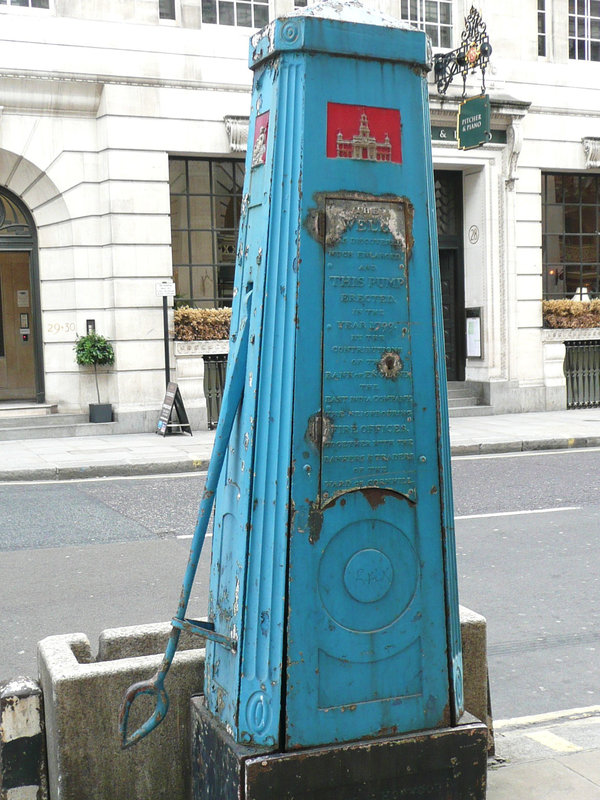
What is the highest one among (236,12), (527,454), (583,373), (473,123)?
(236,12)

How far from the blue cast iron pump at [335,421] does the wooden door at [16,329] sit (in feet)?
48.8

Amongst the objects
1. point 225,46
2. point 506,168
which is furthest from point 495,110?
point 225,46

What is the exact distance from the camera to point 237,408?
2.88 metres

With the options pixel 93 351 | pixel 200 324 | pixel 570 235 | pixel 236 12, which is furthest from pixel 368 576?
pixel 570 235

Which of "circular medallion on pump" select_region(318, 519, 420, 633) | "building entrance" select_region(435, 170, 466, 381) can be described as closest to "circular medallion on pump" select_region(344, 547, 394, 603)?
"circular medallion on pump" select_region(318, 519, 420, 633)

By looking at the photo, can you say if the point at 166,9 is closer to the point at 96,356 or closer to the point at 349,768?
the point at 96,356

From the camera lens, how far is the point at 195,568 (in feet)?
9.01

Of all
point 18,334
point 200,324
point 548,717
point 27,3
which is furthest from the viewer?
point 18,334

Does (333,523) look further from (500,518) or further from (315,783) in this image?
(500,518)

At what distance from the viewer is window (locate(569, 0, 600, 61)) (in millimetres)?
18844

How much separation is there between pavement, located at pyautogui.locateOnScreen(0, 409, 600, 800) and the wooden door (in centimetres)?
272

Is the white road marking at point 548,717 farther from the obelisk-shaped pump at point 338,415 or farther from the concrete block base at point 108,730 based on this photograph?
the concrete block base at point 108,730

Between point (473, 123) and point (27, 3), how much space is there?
7621 mm

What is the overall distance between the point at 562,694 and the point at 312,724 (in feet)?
7.63
